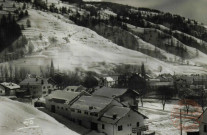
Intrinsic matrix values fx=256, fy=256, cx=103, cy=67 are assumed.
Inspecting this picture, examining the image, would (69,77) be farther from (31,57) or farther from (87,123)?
(87,123)

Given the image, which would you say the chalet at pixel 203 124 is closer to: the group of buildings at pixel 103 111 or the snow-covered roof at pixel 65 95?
the group of buildings at pixel 103 111

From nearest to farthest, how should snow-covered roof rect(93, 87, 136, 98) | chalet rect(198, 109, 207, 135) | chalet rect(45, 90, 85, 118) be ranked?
chalet rect(198, 109, 207, 135) → chalet rect(45, 90, 85, 118) → snow-covered roof rect(93, 87, 136, 98)

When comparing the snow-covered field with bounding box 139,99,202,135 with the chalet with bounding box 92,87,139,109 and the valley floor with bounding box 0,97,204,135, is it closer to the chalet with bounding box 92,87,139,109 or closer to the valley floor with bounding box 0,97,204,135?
the valley floor with bounding box 0,97,204,135

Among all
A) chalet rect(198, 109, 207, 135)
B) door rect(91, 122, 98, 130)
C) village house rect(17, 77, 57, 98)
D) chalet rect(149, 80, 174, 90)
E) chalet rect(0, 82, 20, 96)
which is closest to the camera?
chalet rect(198, 109, 207, 135)

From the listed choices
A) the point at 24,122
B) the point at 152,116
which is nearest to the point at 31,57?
the point at 152,116

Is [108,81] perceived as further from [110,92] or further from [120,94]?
[120,94]

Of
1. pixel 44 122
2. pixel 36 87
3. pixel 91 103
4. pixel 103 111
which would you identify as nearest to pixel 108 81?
pixel 36 87

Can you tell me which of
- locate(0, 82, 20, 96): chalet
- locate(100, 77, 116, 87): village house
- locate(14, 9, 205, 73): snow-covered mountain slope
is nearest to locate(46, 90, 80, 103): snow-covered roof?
locate(0, 82, 20, 96): chalet
